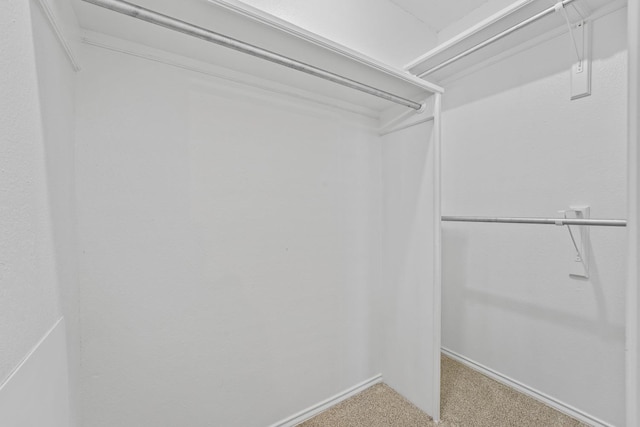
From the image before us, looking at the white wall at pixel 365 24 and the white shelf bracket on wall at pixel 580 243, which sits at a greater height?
the white wall at pixel 365 24

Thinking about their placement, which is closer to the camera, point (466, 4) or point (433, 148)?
point (433, 148)

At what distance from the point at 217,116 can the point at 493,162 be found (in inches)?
73.8

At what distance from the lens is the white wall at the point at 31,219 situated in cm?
50

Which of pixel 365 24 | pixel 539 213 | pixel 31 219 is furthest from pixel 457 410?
pixel 365 24

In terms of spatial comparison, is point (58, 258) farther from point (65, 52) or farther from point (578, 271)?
point (578, 271)

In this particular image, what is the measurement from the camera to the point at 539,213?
1674 mm

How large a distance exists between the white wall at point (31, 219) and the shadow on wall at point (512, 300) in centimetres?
230

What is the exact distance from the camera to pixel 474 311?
202 cm

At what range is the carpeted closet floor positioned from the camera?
151cm

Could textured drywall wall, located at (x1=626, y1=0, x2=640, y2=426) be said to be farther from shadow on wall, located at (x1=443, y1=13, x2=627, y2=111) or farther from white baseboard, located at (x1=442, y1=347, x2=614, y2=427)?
white baseboard, located at (x1=442, y1=347, x2=614, y2=427)

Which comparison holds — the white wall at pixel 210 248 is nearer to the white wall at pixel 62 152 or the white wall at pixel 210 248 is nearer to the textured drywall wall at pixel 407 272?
the white wall at pixel 62 152

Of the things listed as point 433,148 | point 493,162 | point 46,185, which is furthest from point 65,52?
point 493,162

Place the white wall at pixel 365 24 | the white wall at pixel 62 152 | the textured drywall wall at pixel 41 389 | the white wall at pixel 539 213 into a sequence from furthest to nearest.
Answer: the white wall at pixel 365 24 → the white wall at pixel 539 213 → the white wall at pixel 62 152 → the textured drywall wall at pixel 41 389

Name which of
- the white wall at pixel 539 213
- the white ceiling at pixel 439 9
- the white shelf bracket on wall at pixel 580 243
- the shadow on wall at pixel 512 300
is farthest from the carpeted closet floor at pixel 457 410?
the white ceiling at pixel 439 9
